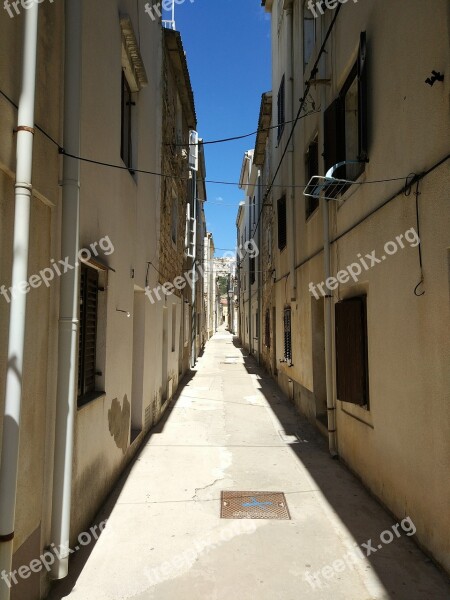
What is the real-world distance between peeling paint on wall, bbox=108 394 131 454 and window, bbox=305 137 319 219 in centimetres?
450

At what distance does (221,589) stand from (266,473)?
234cm

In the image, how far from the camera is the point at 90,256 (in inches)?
146

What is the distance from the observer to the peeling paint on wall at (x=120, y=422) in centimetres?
453

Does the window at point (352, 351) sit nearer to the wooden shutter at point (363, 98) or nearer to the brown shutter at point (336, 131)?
the wooden shutter at point (363, 98)

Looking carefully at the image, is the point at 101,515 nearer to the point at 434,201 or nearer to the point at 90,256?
the point at 90,256

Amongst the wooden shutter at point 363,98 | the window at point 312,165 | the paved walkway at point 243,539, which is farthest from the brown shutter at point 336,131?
the paved walkway at point 243,539

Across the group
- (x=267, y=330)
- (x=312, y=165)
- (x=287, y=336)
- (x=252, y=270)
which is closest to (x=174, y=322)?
(x=287, y=336)

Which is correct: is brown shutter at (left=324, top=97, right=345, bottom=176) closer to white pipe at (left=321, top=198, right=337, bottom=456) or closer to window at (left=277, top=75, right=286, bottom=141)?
white pipe at (left=321, top=198, right=337, bottom=456)

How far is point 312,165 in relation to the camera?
7.59 m

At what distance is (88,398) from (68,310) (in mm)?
1100

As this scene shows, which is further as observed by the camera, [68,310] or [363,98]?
[363,98]

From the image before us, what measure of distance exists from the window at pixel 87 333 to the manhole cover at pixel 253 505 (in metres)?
1.77

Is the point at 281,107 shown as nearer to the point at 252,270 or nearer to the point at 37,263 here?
the point at 252,270

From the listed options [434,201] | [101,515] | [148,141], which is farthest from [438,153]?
[148,141]
